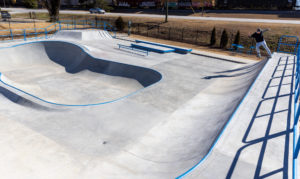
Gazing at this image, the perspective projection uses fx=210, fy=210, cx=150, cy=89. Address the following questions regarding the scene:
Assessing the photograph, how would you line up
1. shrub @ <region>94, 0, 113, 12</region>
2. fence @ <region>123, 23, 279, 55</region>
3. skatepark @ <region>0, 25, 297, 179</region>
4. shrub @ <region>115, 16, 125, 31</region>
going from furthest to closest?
shrub @ <region>94, 0, 113, 12</region> < shrub @ <region>115, 16, 125, 31</region> < fence @ <region>123, 23, 279, 55</region> < skatepark @ <region>0, 25, 297, 179</region>

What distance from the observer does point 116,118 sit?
831 cm

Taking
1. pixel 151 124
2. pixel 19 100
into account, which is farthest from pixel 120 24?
pixel 151 124

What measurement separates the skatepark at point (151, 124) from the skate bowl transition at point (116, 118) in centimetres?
4

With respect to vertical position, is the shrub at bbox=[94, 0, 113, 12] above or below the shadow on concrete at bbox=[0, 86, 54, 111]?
above

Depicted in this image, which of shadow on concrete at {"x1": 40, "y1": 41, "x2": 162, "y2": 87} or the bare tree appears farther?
the bare tree

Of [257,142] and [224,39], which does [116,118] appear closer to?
[257,142]

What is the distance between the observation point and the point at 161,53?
773 inches

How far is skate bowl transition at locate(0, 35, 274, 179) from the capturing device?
19.5 ft

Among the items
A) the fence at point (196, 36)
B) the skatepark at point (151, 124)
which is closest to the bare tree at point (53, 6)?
the fence at point (196, 36)

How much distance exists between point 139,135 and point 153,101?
2.65 metres

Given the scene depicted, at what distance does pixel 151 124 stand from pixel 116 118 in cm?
141

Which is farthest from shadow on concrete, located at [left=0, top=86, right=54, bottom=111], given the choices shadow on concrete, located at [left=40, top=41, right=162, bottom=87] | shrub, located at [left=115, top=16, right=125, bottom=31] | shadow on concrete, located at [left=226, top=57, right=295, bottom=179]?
shrub, located at [left=115, top=16, right=125, bottom=31]

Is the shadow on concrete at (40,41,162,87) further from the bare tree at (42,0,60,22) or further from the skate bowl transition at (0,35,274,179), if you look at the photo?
the bare tree at (42,0,60,22)

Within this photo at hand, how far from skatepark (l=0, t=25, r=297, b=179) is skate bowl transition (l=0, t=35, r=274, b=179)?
38 mm
